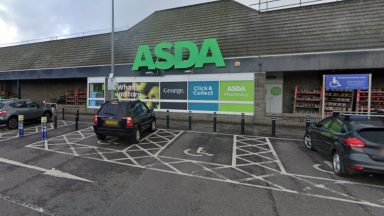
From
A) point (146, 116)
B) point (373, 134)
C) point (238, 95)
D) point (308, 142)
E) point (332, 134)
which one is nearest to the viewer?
point (373, 134)

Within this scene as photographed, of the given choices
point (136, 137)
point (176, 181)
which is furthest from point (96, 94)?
point (176, 181)

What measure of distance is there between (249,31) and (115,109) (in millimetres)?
9533

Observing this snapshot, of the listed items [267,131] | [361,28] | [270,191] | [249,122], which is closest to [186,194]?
[270,191]

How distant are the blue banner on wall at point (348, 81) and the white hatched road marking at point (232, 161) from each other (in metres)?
3.98

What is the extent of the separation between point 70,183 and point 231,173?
148 inches

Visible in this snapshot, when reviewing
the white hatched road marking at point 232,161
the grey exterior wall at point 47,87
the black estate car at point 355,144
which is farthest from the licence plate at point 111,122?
the grey exterior wall at point 47,87

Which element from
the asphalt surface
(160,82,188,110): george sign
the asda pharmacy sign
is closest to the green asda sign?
the asda pharmacy sign

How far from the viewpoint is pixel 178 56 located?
1695 centimetres

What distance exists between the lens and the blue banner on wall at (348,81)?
37.6 ft

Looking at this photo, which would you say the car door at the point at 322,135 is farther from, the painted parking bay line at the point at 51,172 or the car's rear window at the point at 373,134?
the painted parking bay line at the point at 51,172

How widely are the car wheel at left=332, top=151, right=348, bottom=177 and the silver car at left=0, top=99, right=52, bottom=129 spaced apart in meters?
14.1

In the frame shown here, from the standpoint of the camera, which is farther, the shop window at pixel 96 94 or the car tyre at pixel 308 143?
the shop window at pixel 96 94

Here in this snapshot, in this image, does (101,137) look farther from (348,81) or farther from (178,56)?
(348,81)

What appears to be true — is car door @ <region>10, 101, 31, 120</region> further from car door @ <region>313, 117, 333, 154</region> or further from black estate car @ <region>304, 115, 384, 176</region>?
black estate car @ <region>304, 115, 384, 176</region>
